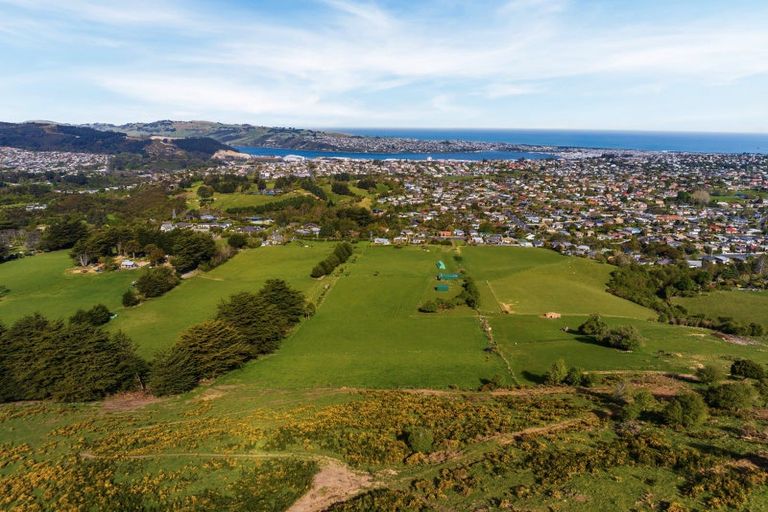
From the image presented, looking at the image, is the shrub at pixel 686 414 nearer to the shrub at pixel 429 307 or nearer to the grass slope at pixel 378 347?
the grass slope at pixel 378 347

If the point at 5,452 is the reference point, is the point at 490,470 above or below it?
above

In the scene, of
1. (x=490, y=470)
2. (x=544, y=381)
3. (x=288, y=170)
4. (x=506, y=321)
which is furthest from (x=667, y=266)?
(x=288, y=170)

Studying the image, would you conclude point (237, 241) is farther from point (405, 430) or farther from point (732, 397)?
point (732, 397)

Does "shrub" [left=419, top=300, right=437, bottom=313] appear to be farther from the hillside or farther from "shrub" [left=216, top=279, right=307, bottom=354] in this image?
"shrub" [left=216, top=279, right=307, bottom=354]

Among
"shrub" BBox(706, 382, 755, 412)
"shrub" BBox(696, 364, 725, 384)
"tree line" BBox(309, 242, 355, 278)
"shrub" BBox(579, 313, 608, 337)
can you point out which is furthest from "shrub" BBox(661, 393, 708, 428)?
"tree line" BBox(309, 242, 355, 278)

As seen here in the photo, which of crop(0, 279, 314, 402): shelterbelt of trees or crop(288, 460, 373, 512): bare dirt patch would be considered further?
crop(0, 279, 314, 402): shelterbelt of trees

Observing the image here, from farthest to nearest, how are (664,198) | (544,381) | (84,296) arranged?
(664,198)
(84,296)
(544,381)

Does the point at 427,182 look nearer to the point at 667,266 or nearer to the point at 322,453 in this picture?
the point at 667,266
